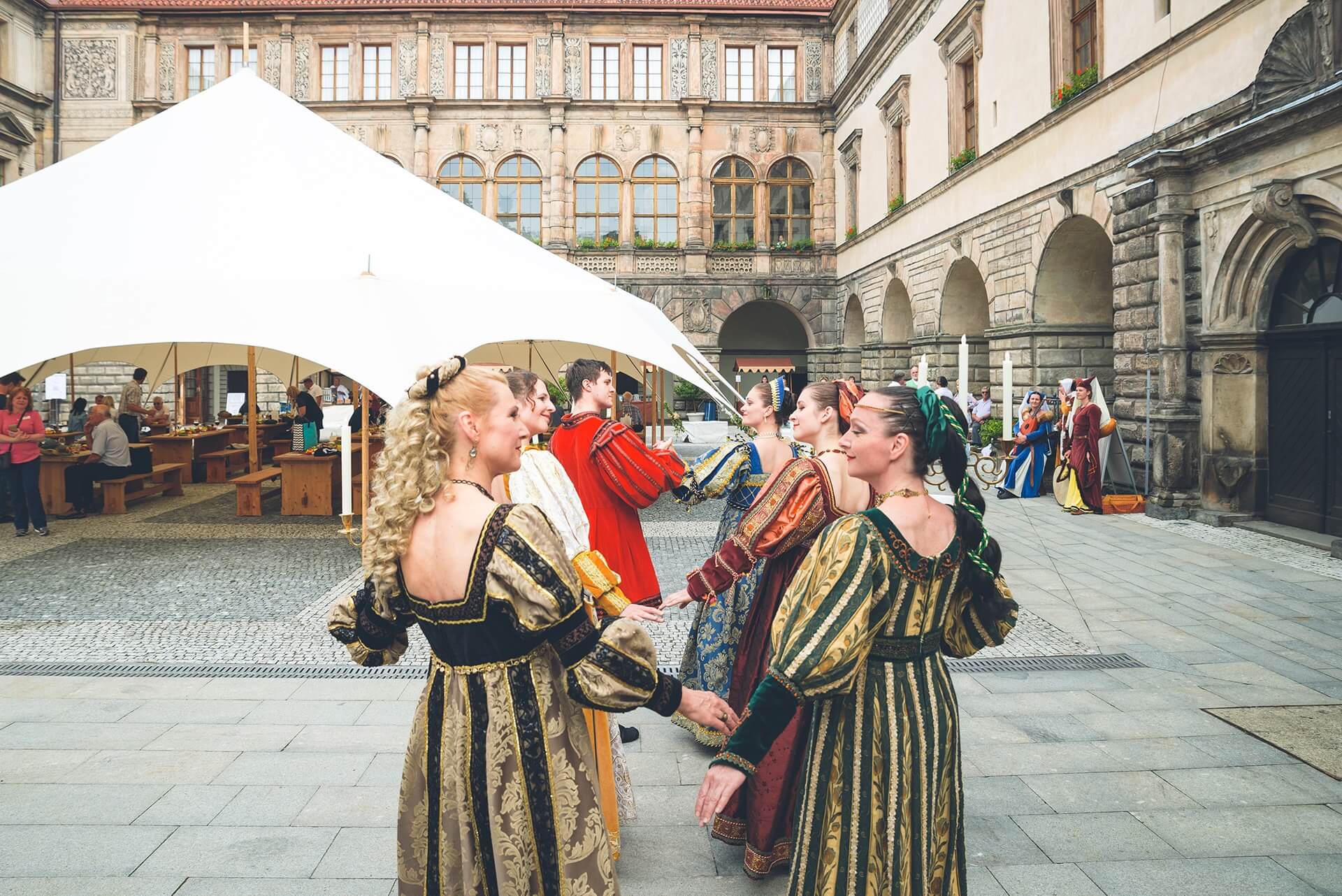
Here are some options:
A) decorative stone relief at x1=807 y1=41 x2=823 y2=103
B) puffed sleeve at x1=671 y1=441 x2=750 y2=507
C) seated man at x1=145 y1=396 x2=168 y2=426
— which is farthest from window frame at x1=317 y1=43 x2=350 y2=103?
puffed sleeve at x1=671 y1=441 x2=750 y2=507

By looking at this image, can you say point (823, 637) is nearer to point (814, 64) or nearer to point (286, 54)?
point (814, 64)

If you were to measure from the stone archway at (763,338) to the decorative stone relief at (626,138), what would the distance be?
8146 mm

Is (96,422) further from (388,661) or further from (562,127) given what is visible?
(562,127)

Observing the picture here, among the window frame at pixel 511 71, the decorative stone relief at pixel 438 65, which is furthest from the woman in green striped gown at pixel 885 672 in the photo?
the decorative stone relief at pixel 438 65

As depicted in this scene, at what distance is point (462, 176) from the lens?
28.0 m

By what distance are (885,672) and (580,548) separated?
1.41 m

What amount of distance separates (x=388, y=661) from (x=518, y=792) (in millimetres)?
554

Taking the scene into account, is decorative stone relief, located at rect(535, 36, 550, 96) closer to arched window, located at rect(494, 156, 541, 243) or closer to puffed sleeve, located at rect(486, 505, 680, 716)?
arched window, located at rect(494, 156, 541, 243)

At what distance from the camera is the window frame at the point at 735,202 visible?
2845cm

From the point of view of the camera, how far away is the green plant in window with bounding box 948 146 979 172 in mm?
17641

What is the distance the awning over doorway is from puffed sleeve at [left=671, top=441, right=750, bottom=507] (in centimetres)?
3001

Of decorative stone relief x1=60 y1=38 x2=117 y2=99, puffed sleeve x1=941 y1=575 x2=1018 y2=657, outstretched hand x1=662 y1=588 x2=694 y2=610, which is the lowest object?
outstretched hand x1=662 y1=588 x2=694 y2=610

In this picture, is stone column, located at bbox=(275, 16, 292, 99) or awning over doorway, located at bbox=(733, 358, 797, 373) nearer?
stone column, located at bbox=(275, 16, 292, 99)

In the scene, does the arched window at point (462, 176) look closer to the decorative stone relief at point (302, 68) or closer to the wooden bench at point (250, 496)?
the decorative stone relief at point (302, 68)
